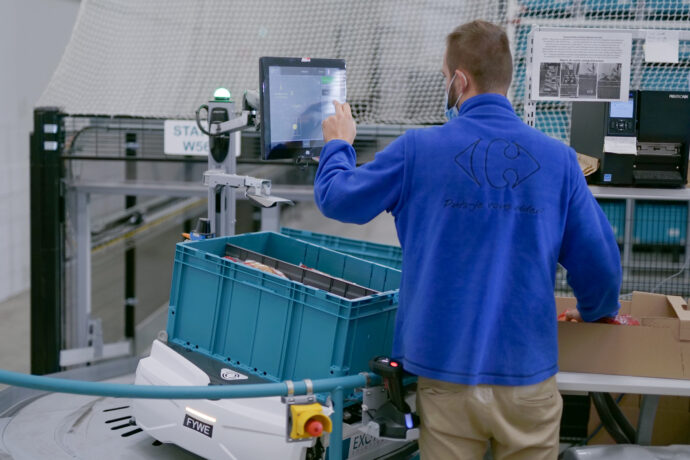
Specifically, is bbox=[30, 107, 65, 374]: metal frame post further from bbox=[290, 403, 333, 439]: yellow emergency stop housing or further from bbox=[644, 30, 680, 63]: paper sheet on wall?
bbox=[644, 30, 680, 63]: paper sheet on wall

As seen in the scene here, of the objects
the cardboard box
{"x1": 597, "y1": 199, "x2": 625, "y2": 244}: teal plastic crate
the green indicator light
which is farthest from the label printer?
{"x1": 597, "y1": 199, "x2": 625, "y2": 244}: teal plastic crate

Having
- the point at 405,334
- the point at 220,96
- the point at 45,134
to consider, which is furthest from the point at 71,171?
Result: the point at 405,334

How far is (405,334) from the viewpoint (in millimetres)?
Answer: 2072

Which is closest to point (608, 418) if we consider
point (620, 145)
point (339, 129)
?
point (620, 145)

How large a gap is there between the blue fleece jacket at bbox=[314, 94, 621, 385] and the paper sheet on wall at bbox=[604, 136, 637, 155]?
3.58ft

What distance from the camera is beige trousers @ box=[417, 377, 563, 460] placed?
1.98 metres

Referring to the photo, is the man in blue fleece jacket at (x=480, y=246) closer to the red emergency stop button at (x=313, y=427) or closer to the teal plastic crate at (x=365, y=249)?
the red emergency stop button at (x=313, y=427)

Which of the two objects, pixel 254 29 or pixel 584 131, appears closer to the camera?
pixel 584 131

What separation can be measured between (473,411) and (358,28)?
3.24m

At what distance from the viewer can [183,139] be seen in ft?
15.4

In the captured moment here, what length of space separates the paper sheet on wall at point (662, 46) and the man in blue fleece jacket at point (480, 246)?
1520mm

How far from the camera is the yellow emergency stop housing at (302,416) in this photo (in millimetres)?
2094

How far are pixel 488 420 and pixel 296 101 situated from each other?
1453mm

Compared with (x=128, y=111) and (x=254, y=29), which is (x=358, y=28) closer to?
(x=254, y=29)
